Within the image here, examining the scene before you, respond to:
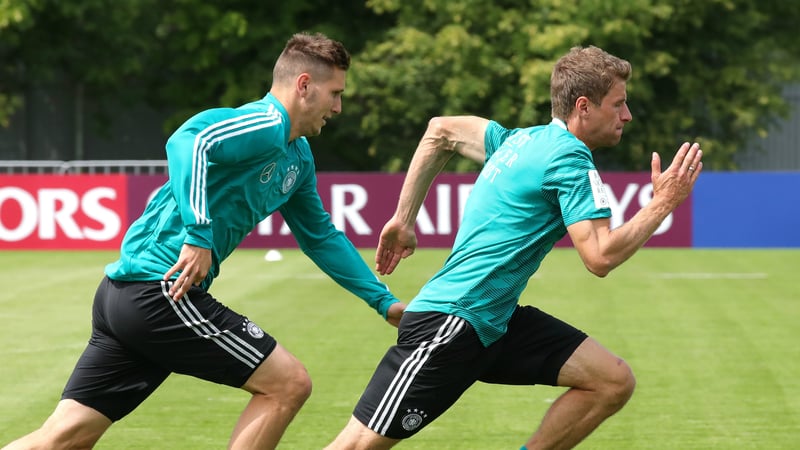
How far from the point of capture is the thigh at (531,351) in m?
5.62

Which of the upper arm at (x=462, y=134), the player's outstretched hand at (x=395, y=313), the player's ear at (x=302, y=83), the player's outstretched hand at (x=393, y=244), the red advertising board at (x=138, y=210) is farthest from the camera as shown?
the red advertising board at (x=138, y=210)

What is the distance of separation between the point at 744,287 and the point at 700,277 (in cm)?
113

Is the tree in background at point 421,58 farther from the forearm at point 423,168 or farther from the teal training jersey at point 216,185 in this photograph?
the teal training jersey at point 216,185

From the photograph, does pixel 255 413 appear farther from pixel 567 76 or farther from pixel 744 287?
pixel 744 287

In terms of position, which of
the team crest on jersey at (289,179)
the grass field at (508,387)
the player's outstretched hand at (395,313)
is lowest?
the grass field at (508,387)

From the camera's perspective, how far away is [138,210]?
20906mm

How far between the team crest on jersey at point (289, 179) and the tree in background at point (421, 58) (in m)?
22.8

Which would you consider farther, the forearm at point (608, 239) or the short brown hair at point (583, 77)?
the short brown hair at point (583, 77)

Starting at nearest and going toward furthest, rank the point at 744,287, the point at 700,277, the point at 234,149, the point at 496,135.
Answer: the point at 234,149 → the point at 496,135 → the point at 744,287 → the point at 700,277

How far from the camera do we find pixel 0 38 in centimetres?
3164

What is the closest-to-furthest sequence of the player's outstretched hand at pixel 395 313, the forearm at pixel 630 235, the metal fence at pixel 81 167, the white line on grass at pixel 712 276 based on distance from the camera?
the forearm at pixel 630 235
the player's outstretched hand at pixel 395 313
the white line on grass at pixel 712 276
the metal fence at pixel 81 167

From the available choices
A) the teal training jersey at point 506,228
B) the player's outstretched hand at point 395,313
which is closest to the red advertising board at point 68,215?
the player's outstretched hand at point 395,313

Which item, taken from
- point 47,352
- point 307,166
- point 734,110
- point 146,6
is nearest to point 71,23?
point 146,6

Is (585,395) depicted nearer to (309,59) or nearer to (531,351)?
(531,351)
